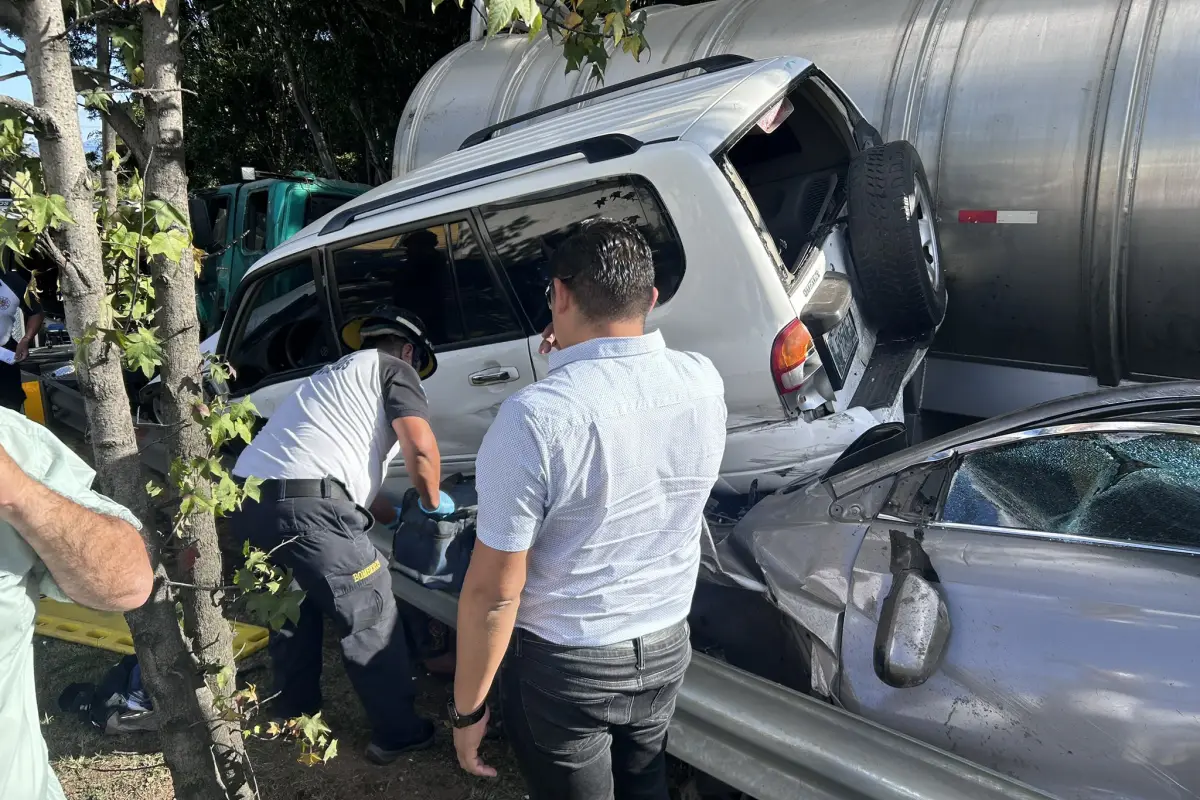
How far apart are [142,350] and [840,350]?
2.55 metres

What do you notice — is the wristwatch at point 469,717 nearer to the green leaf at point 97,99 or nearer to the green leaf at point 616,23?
the green leaf at point 97,99

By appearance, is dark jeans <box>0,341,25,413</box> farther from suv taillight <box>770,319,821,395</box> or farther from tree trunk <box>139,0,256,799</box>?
suv taillight <box>770,319,821,395</box>

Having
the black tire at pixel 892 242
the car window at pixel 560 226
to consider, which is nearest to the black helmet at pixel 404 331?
the car window at pixel 560 226

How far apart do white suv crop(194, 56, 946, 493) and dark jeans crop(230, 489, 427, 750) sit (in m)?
1.03

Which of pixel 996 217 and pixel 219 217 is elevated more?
pixel 996 217

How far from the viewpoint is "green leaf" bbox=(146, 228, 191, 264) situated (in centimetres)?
184

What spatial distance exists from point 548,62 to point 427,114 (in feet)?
3.38

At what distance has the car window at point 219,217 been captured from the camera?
808 cm

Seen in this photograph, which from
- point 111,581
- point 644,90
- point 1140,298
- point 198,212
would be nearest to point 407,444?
point 111,581

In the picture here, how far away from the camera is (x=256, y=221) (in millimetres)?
8000

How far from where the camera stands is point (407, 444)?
296 cm

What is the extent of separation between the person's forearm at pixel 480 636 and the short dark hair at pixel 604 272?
1.93ft

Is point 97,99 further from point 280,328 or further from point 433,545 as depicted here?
point 280,328

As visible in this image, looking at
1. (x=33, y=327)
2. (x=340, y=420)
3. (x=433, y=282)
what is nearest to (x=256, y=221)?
(x=33, y=327)
